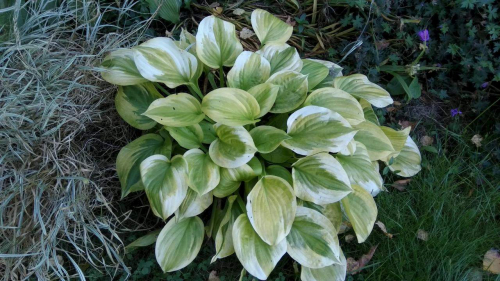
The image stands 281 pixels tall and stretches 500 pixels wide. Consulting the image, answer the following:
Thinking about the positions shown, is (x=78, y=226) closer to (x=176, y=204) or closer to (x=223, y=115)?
(x=176, y=204)

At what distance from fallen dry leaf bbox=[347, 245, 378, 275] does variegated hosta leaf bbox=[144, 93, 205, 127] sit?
0.91 meters

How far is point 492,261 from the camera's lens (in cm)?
216

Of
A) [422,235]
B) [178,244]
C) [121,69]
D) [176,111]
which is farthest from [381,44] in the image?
[178,244]

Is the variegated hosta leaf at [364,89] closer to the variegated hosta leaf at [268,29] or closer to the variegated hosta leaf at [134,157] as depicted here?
the variegated hosta leaf at [268,29]

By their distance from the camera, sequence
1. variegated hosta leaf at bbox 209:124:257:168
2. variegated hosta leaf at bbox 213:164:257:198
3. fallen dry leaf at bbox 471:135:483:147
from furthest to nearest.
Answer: fallen dry leaf at bbox 471:135:483:147 → variegated hosta leaf at bbox 213:164:257:198 → variegated hosta leaf at bbox 209:124:257:168

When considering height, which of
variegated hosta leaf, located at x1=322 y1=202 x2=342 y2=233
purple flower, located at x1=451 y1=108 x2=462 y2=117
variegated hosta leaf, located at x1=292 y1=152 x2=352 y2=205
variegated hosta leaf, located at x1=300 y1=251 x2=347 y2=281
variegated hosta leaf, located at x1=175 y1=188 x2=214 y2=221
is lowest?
variegated hosta leaf, located at x1=300 y1=251 x2=347 y2=281

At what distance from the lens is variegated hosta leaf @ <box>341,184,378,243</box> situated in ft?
6.44

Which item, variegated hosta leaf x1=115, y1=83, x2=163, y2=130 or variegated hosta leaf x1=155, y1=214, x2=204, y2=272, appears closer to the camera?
variegated hosta leaf x1=155, y1=214, x2=204, y2=272

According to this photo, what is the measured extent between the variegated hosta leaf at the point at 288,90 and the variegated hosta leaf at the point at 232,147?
0.82ft

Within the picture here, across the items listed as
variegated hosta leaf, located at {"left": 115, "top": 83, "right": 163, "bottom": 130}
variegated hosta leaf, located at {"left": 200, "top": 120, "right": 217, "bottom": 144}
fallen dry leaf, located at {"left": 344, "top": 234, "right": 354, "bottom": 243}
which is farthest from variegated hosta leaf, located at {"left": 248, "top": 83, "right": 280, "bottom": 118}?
fallen dry leaf, located at {"left": 344, "top": 234, "right": 354, "bottom": 243}

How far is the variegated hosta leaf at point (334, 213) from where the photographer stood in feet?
6.62

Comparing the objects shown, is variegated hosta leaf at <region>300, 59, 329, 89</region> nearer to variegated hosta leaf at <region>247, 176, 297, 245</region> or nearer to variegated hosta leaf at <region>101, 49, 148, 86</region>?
variegated hosta leaf at <region>247, 176, 297, 245</region>

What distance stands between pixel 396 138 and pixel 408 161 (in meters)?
0.16

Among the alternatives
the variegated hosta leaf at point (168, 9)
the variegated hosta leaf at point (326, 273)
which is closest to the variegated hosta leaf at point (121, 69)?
the variegated hosta leaf at point (168, 9)
